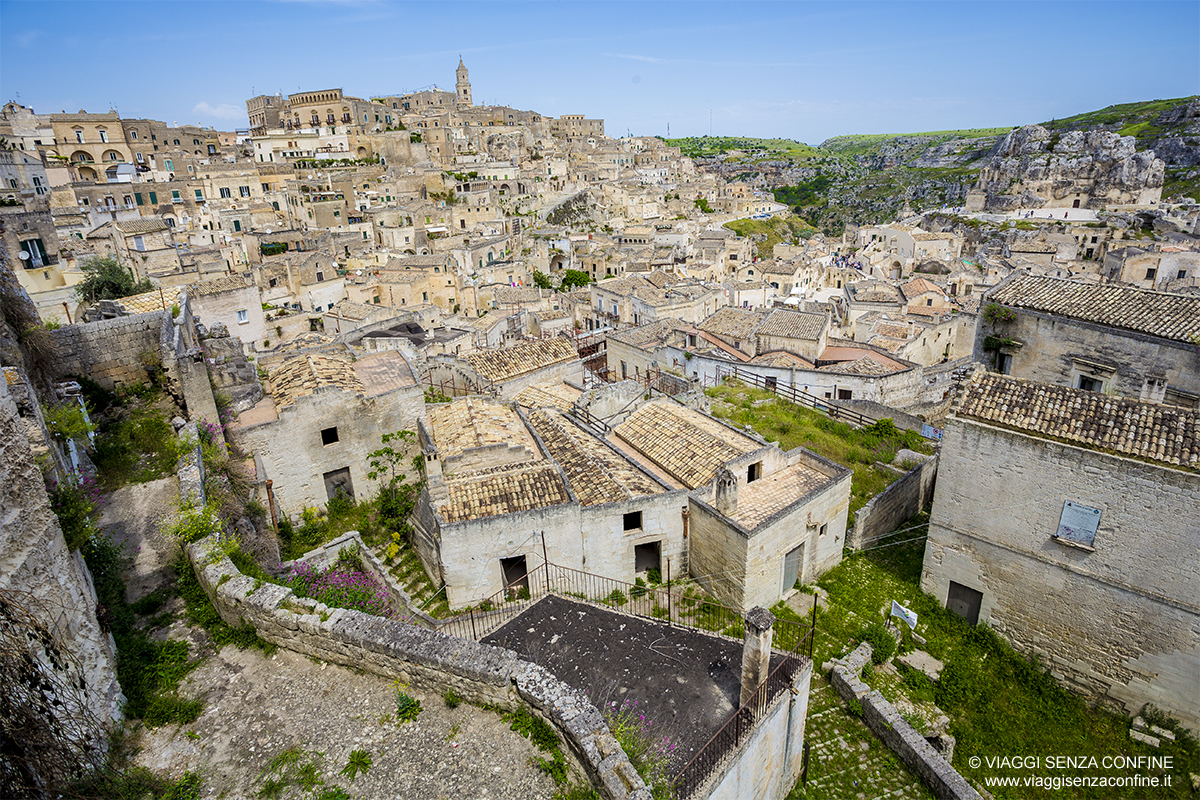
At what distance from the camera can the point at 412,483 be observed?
1653 cm

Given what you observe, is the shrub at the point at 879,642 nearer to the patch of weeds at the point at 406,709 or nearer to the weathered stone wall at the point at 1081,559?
the weathered stone wall at the point at 1081,559

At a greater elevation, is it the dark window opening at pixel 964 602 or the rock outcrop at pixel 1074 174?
the rock outcrop at pixel 1074 174

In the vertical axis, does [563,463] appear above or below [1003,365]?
below

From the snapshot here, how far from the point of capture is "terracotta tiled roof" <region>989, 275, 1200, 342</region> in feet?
50.9

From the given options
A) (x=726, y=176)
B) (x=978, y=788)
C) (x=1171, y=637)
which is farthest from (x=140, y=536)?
(x=726, y=176)

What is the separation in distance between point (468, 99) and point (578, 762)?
143550 millimetres

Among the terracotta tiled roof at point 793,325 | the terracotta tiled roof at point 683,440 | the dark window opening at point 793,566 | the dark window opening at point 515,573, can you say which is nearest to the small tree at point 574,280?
the terracotta tiled roof at point 793,325

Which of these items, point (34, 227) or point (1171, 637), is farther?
point (34, 227)

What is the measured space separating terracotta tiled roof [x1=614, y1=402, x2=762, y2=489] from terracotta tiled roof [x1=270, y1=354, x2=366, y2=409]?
790cm

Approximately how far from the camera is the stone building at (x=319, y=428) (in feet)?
47.7

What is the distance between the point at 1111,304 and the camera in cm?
1678

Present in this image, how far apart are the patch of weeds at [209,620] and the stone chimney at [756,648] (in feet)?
20.7

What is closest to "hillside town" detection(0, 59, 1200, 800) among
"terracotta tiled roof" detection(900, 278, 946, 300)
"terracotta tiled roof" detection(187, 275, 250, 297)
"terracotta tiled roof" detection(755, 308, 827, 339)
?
"terracotta tiled roof" detection(755, 308, 827, 339)

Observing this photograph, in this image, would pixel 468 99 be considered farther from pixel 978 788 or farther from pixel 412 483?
pixel 978 788
